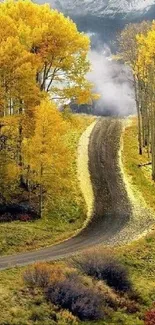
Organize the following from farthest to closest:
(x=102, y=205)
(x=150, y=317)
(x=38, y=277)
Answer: (x=102, y=205), (x=38, y=277), (x=150, y=317)

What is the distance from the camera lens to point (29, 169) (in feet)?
107

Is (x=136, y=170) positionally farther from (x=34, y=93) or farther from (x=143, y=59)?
(x=34, y=93)

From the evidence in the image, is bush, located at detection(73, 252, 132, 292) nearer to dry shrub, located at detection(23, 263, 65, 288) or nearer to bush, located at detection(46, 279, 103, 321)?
dry shrub, located at detection(23, 263, 65, 288)

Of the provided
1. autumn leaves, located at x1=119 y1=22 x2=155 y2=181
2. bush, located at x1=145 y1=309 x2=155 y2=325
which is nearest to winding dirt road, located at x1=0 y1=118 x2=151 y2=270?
autumn leaves, located at x1=119 y1=22 x2=155 y2=181

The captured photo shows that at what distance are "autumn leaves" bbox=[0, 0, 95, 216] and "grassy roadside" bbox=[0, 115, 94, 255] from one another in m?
1.33

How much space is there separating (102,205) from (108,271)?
49.8 feet

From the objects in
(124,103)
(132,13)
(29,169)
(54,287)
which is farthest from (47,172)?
(132,13)

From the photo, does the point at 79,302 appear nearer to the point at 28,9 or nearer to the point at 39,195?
the point at 39,195

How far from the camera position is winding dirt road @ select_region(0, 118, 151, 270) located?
24.2 meters

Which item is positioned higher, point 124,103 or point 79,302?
point 124,103

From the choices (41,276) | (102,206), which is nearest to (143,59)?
(102,206)

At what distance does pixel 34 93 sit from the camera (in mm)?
32375

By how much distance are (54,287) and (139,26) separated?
100 ft

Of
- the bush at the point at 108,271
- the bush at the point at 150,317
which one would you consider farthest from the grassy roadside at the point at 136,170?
the bush at the point at 150,317
